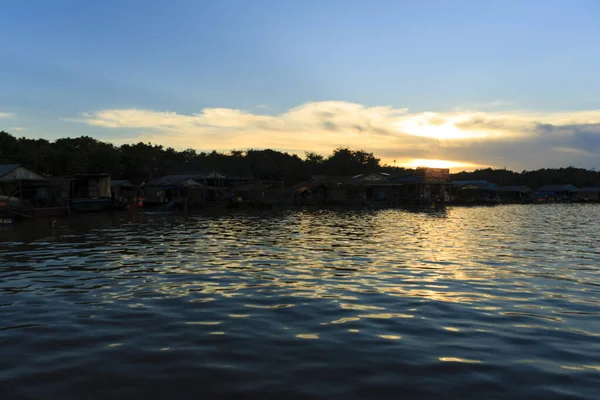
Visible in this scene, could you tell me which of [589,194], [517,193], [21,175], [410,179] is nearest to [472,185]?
[410,179]

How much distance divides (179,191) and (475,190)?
67.1 metres

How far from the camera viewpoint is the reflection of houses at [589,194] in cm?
9995

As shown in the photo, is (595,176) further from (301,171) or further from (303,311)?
(303,311)

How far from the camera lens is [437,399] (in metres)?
4.71

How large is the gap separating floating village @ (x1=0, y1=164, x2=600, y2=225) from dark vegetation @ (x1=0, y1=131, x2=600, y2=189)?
545cm

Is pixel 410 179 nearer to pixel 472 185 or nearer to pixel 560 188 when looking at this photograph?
pixel 472 185

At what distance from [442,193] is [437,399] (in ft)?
251

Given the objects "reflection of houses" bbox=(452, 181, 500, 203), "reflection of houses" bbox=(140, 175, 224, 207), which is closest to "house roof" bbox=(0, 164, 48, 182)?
"reflection of houses" bbox=(140, 175, 224, 207)

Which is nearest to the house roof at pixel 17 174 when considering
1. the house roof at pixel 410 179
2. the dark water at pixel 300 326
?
the dark water at pixel 300 326

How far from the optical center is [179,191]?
2324 inches

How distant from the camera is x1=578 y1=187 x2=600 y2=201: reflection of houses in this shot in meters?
99.9

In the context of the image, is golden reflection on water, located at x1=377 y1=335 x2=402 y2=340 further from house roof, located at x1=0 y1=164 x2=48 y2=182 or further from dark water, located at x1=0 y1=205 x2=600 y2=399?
house roof, located at x1=0 y1=164 x2=48 y2=182

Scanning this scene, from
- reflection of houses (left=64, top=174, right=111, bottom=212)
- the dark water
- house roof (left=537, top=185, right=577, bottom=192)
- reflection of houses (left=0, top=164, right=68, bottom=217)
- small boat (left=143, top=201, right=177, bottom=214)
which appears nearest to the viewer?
the dark water

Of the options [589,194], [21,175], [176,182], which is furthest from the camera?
[589,194]
